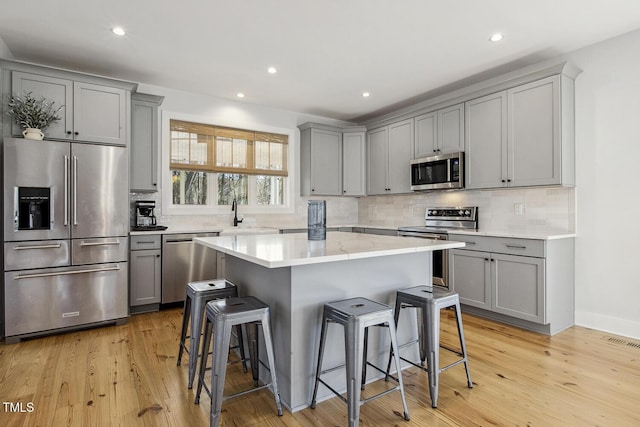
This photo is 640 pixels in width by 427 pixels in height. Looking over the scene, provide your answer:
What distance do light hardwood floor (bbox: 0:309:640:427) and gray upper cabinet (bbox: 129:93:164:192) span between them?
174 centimetres

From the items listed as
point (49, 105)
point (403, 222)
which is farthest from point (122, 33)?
point (403, 222)

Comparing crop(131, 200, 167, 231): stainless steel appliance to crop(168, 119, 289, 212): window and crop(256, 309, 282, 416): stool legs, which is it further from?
crop(256, 309, 282, 416): stool legs

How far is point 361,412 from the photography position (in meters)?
1.98

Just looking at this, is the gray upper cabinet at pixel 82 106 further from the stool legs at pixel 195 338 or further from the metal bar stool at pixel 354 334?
the metal bar stool at pixel 354 334

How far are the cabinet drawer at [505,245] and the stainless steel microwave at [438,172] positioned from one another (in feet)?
2.37

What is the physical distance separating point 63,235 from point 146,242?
0.78 meters

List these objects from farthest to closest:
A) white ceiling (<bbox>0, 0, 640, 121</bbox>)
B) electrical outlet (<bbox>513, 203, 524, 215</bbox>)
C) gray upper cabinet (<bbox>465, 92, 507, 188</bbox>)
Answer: electrical outlet (<bbox>513, 203, 524, 215</bbox>) → gray upper cabinet (<bbox>465, 92, 507, 188</bbox>) → white ceiling (<bbox>0, 0, 640, 121</bbox>)

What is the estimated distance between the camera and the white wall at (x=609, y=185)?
310cm

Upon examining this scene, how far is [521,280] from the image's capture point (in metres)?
3.30

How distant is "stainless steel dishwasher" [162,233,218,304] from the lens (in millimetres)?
3926

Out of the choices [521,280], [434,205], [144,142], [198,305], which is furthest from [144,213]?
[521,280]

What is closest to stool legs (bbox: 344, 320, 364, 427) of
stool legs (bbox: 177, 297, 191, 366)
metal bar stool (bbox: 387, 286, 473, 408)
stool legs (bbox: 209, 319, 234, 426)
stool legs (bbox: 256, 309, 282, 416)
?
metal bar stool (bbox: 387, 286, 473, 408)

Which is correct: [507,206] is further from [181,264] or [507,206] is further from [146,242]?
[146,242]

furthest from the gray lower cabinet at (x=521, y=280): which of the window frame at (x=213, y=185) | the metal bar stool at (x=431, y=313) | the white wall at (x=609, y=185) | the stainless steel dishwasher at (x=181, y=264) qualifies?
the stainless steel dishwasher at (x=181, y=264)
